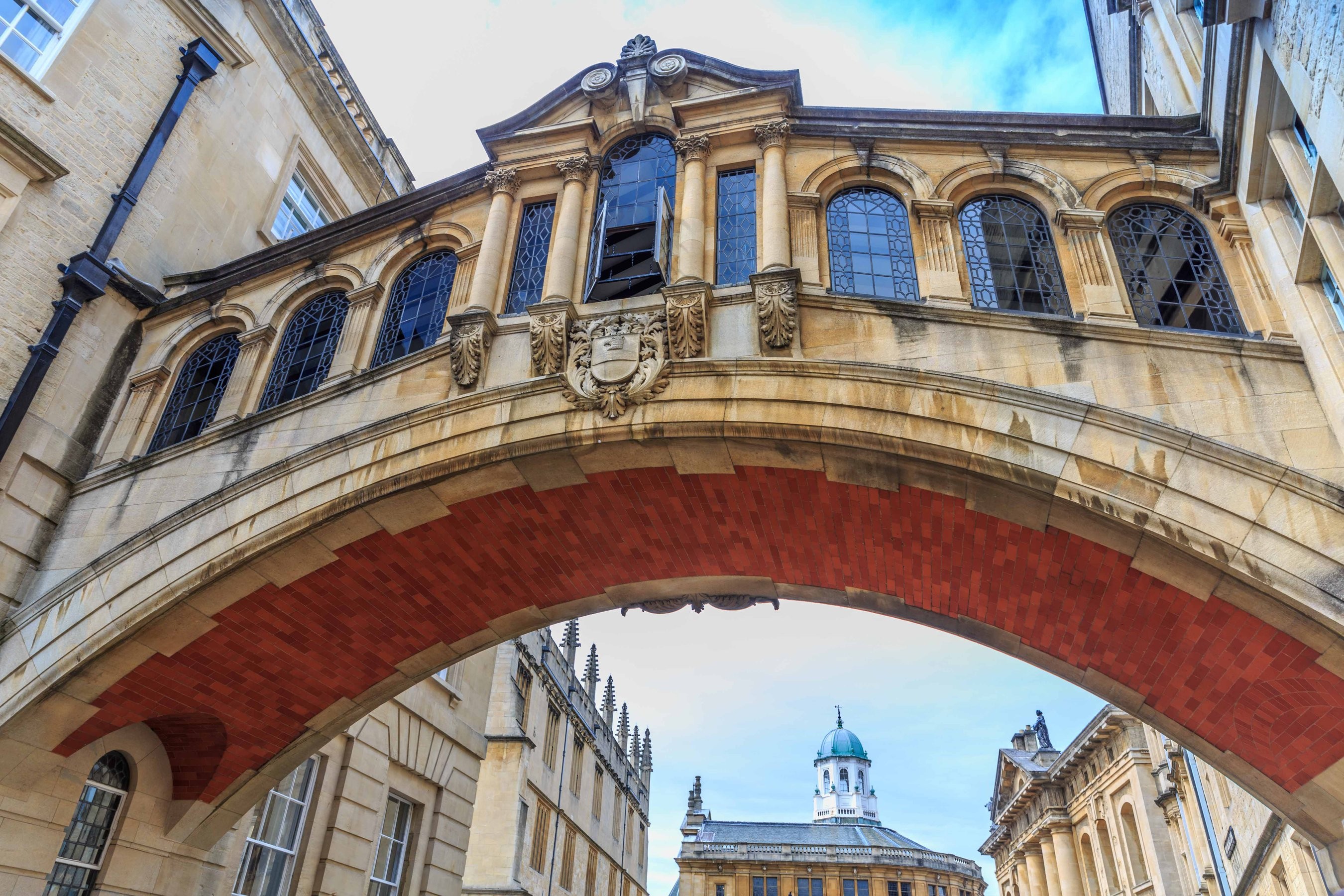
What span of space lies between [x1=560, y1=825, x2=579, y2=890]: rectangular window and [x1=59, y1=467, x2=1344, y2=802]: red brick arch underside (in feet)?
63.8

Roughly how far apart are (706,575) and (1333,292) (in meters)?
5.85

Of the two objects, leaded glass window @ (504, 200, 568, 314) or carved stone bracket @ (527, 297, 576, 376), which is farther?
leaded glass window @ (504, 200, 568, 314)

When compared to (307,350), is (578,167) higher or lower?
higher

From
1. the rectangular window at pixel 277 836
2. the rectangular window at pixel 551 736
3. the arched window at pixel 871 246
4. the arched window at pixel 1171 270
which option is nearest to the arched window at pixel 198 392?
the rectangular window at pixel 277 836

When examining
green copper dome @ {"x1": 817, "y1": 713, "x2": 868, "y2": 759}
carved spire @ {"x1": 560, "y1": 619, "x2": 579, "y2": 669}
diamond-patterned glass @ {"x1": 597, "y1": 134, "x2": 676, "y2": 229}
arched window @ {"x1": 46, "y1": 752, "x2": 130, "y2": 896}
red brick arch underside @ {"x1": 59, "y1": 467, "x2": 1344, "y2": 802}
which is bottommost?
arched window @ {"x1": 46, "y1": 752, "x2": 130, "y2": 896}

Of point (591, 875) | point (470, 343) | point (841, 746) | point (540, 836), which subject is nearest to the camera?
point (470, 343)

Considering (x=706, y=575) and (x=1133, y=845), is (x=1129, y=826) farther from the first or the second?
(x=706, y=575)

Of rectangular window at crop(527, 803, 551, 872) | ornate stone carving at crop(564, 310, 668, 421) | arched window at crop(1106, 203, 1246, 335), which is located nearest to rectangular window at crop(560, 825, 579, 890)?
rectangular window at crop(527, 803, 551, 872)

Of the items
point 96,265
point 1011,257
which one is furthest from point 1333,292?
point 96,265

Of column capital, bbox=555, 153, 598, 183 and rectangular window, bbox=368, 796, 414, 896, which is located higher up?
column capital, bbox=555, 153, 598, 183

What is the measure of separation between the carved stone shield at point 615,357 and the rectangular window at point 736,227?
113 cm

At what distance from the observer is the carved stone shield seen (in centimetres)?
798

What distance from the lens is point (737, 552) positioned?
899 centimetres

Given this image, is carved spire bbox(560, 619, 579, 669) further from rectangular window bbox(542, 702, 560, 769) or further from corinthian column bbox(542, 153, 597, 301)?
corinthian column bbox(542, 153, 597, 301)
